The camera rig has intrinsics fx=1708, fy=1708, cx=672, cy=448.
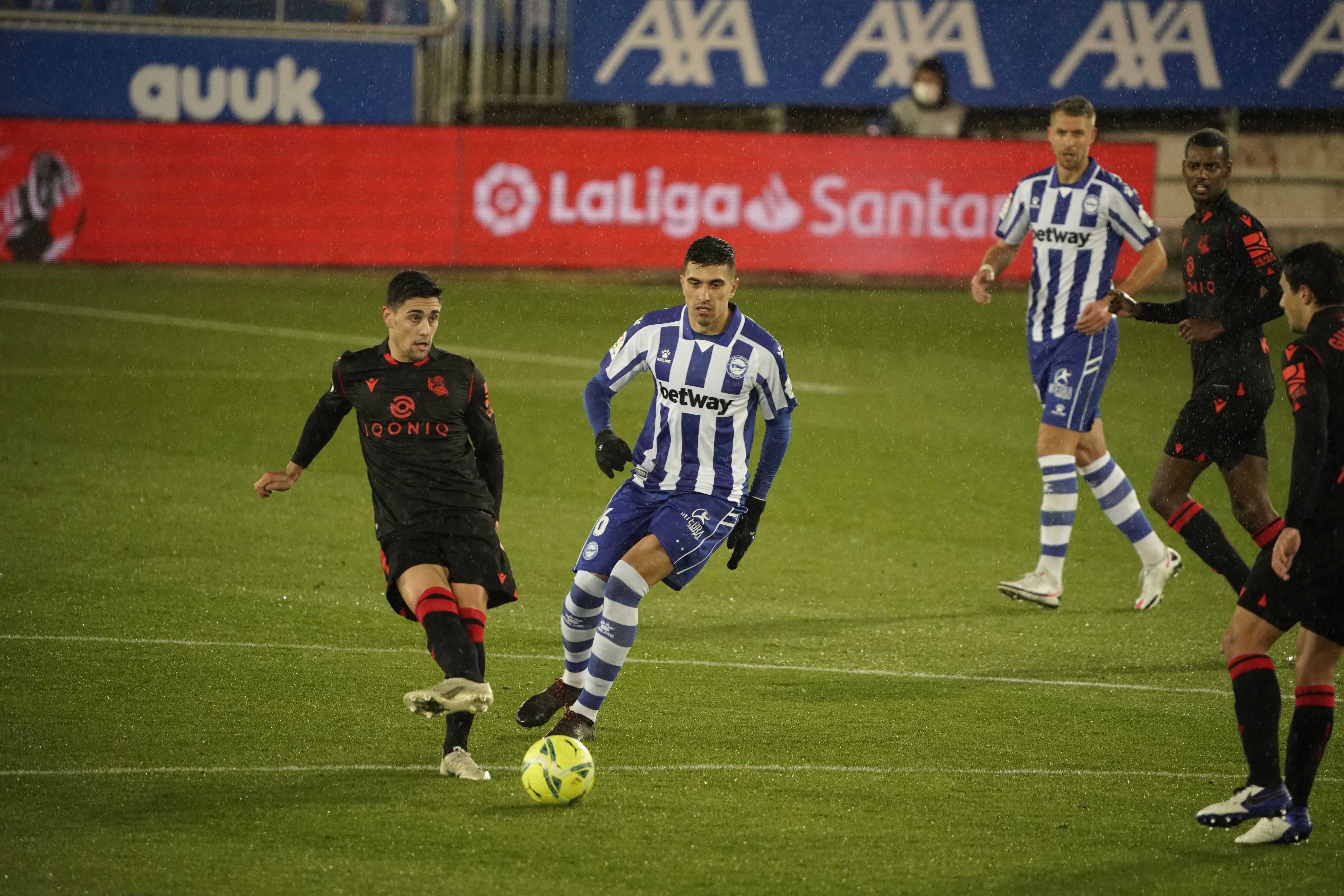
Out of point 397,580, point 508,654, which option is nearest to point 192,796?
point 397,580

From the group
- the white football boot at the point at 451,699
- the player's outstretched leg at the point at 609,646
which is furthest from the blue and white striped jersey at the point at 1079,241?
the white football boot at the point at 451,699

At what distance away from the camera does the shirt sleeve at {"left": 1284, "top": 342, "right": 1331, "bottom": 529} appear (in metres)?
4.89

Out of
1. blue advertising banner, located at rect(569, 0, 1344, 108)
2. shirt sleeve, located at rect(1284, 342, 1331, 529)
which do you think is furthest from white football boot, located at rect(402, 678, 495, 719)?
blue advertising banner, located at rect(569, 0, 1344, 108)

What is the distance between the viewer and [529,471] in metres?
11.5

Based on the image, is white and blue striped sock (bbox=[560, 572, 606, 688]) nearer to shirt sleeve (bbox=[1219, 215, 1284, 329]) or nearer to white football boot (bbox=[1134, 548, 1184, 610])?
shirt sleeve (bbox=[1219, 215, 1284, 329])

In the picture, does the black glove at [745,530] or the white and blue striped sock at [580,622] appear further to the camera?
the black glove at [745,530]

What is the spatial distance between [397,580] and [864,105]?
1687 centimetres

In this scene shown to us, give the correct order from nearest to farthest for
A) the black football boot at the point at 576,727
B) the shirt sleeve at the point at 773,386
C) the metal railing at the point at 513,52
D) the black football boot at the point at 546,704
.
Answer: the black football boot at the point at 576,727
the black football boot at the point at 546,704
the shirt sleeve at the point at 773,386
the metal railing at the point at 513,52

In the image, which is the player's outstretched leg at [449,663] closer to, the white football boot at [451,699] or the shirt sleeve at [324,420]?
the white football boot at [451,699]

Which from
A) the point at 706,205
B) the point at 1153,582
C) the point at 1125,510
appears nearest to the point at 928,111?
the point at 706,205

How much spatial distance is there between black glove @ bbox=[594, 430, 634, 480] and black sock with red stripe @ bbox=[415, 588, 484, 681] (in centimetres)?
73

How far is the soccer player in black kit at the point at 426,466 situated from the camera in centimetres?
580

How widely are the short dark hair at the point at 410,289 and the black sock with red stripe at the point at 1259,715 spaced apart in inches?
114

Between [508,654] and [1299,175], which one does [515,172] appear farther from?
[508,654]
